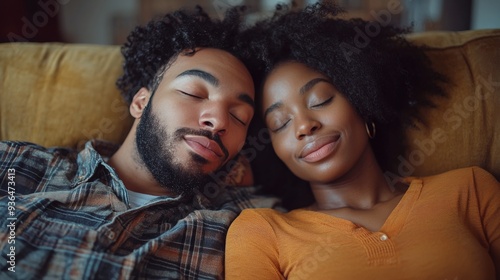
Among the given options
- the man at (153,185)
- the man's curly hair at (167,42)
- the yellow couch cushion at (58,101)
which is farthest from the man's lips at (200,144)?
the yellow couch cushion at (58,101)

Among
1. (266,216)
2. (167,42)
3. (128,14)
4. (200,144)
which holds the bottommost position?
(266,216)

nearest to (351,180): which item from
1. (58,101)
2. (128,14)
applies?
(58,101)

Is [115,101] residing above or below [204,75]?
below

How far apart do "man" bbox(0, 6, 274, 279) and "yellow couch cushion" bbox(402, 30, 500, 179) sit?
0.53m

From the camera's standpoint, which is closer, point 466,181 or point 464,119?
point 466,181

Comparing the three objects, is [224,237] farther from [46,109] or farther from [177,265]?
[46,109]

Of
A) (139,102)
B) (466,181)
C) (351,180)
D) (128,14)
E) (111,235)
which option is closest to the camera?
(111,235)

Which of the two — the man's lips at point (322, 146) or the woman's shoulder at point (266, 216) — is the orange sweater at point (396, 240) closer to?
the woman's shoulder at point (266, 216)

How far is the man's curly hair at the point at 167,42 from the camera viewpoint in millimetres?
1452

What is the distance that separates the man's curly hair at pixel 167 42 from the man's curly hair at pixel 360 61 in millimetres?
87

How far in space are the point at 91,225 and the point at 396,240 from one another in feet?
2.54

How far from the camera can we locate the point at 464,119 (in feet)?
4.58

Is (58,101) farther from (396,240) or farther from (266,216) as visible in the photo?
(396,240)

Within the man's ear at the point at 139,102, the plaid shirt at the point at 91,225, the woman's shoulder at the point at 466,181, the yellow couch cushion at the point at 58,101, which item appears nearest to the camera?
the plaid shirt at the point at 91,225
